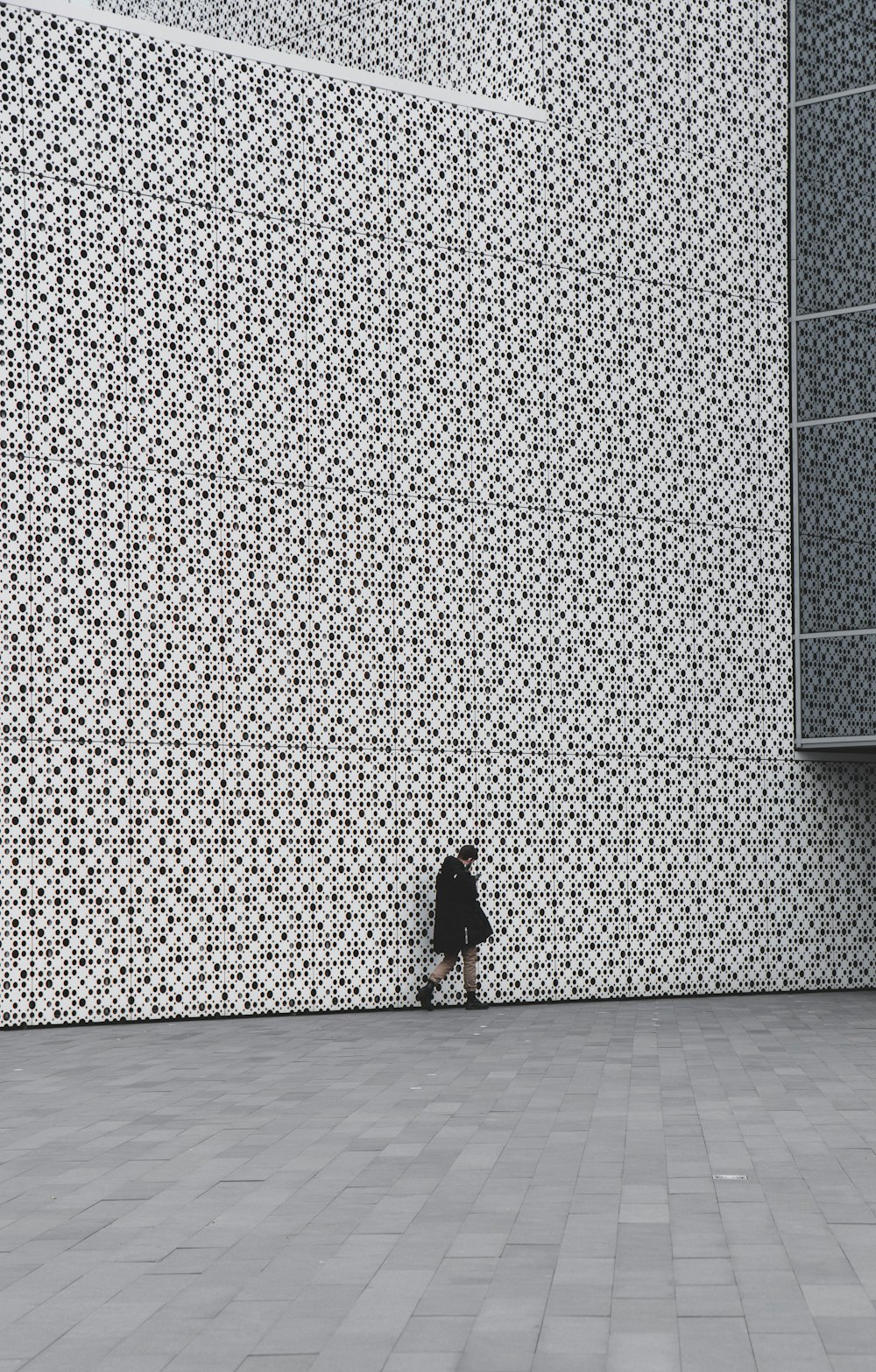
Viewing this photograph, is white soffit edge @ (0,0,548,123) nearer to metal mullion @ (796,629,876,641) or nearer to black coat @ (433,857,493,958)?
metal mullion @ (796,629,876,641)

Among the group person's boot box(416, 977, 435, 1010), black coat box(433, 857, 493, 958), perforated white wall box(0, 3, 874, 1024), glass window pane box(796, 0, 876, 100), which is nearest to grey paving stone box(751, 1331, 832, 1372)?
perforated white wall box(0, 3, 874, 1024)

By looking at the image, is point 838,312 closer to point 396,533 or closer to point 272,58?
point 396,533

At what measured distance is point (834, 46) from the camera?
18.6 meters

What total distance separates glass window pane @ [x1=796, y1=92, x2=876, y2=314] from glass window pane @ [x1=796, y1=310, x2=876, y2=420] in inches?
8.2

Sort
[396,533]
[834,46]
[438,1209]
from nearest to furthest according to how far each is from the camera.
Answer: [438,1209] < [396,533] < [834,46]

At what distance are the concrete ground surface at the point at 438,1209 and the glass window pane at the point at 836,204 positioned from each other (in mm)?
9083

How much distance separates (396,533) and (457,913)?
369cm

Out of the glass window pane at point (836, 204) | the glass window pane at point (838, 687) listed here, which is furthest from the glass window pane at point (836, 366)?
the glass window pane at point (838, 687)

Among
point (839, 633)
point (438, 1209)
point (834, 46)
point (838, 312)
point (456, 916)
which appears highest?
point (834, 46)

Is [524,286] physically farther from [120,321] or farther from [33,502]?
[33,502]

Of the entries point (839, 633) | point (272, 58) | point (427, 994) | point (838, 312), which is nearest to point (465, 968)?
point (427, 994)

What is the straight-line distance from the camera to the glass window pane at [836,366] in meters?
18.2

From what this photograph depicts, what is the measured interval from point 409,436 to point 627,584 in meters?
2.88

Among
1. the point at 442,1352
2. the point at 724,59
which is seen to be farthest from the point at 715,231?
the point at 442,1352
